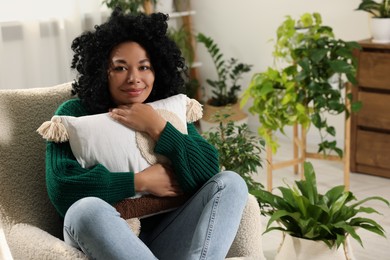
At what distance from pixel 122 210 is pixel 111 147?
0.18 metres

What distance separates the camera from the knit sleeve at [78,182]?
5.57 ft

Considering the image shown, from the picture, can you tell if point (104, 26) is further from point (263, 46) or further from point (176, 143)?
point (263, 46)

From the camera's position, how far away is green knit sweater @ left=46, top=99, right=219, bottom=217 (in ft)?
5.58

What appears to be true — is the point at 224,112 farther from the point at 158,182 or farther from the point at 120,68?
the point at 158,182

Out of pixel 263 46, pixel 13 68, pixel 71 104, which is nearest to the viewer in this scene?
pixel 71 104

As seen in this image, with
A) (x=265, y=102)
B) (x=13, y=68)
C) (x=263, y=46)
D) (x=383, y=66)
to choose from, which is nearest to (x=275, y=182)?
(x=265, y=102)

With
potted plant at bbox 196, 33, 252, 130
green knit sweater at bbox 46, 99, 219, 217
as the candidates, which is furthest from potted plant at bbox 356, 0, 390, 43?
green knit sweater at bbox 46, 99, 219, 217

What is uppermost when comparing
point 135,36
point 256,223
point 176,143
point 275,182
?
point 135,36

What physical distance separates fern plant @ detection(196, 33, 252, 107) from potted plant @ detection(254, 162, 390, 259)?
88.9 inches

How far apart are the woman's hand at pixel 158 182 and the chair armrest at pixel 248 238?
0.21 metres

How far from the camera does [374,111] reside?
353cm

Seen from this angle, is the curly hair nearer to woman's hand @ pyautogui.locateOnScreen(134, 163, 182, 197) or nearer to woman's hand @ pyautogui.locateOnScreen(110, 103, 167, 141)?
woman's hand @ pyautogui.locateOnScreen(110, 103, 167, 141)

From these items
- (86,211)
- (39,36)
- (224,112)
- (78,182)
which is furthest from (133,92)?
(224,112)

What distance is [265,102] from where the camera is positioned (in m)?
3.29
